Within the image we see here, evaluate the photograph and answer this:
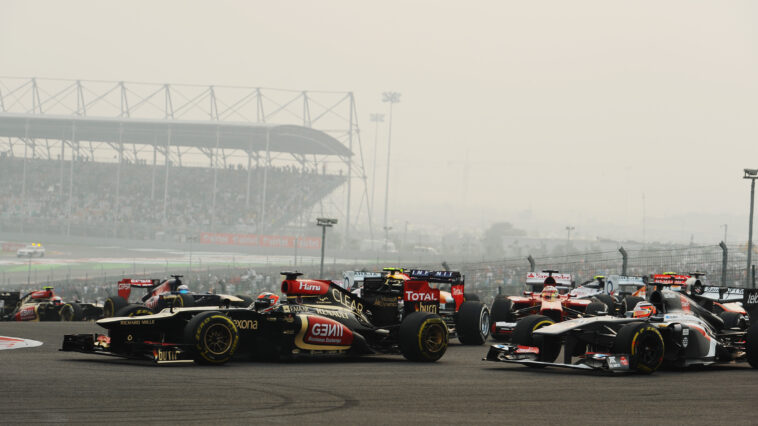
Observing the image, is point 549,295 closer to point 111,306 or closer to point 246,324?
point 246,324

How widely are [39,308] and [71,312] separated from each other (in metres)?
0.97

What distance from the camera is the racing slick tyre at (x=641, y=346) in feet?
43.4

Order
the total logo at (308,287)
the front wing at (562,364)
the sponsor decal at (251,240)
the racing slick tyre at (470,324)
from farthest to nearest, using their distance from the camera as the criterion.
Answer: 1. the sponsor decal at (251,240)
2. the racing slick tyre at (470,324)
3. the total logo at (308,287)
4. the front wing at (562,364)

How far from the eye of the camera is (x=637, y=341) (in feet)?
43.8

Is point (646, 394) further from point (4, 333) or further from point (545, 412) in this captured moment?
point (4, 333)

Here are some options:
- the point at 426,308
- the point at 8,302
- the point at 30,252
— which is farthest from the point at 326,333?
the point at 30,252

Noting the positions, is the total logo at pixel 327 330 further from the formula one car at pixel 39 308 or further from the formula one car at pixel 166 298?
the formula one car at pixel 39 308

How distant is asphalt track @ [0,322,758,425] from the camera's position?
8867 mm

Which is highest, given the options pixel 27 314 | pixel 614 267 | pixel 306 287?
pixel 614 267

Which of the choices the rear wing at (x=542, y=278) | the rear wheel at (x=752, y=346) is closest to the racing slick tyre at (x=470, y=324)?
the rear wing at (x=542, y=278)

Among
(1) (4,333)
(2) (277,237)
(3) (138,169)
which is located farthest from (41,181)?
(1) (4,333)

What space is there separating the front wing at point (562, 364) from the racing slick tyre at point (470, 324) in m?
5.21

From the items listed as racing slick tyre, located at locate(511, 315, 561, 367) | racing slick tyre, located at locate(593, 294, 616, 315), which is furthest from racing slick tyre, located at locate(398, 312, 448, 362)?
racing slick tyre, located at locate(593, 294, 616, 315)

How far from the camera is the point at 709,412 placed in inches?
384
